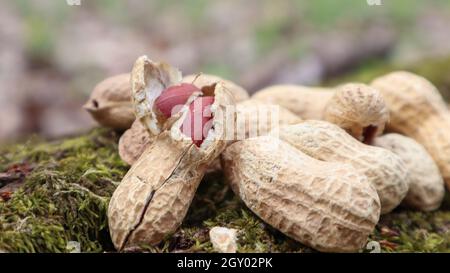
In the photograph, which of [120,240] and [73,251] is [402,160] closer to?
[120,240]

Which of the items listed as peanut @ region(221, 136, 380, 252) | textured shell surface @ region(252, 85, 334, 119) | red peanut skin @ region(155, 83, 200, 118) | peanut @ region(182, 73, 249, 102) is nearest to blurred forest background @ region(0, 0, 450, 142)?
textured shell surface @ region(252, 85, 334, 119)

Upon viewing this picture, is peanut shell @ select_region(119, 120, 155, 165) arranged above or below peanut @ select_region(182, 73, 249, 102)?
below

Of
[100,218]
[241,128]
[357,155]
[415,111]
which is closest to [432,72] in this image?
[415,111]

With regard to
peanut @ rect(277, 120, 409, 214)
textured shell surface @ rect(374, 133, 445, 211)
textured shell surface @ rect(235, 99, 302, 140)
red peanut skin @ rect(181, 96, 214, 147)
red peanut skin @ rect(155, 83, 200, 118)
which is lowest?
textured shell surface @ rect(374, 133, 445, 211)

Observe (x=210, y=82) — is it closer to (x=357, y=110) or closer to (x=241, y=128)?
(x=241, y=128)

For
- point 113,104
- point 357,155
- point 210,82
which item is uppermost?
point 210,82

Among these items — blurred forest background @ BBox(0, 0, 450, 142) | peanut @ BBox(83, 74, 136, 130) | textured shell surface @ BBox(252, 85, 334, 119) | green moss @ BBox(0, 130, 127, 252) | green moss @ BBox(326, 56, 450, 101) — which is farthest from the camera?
blurred forest background @ BBox(0, 0, 450, 142)

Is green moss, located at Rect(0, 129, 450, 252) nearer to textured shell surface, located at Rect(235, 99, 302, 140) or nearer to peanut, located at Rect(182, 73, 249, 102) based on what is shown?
textured shell surface, located at Rect(235, 99, 302, 140)
